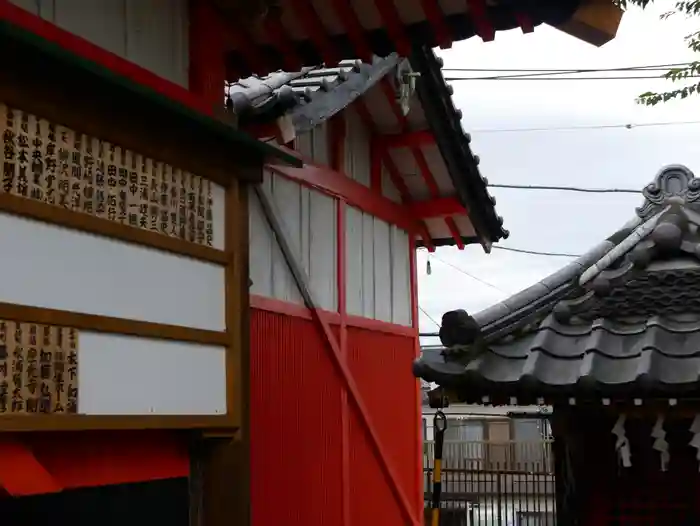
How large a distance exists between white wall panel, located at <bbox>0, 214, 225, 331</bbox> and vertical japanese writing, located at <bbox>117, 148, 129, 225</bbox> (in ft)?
0.52

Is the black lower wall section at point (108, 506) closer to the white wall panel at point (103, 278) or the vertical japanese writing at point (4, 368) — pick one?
the vertical japanese writing at point (4, 368)

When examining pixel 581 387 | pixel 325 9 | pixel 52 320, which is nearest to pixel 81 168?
pixel 52 320

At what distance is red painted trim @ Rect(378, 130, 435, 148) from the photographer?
10312mm

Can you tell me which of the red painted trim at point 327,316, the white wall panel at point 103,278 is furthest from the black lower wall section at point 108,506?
the red painted trim at point 327,316

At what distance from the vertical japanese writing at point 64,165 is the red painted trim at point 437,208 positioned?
288 inches

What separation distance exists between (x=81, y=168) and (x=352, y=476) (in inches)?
221

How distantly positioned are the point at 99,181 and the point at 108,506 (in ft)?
5.48

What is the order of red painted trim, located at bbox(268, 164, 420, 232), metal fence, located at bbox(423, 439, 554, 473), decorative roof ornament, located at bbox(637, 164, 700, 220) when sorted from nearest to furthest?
decorative roof ornament, located at bbox(637, 164, 700, 220) → red painted trim, located at bbox(268, 164, 420, 232) → metal fence, located at bbox(423, 439, 554, 473)

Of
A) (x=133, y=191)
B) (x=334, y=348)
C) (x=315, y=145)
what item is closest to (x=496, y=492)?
(x=334, y=348)

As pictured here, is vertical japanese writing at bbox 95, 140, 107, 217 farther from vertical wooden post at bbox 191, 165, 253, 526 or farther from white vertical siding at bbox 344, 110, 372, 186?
white vertical siding at bbox 344, 110, 372, 186

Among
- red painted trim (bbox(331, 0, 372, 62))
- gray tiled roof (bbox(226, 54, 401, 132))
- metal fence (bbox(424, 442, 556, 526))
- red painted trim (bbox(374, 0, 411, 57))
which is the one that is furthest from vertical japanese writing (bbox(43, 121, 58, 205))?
metal fence (bbox(424, 442, 556, 526))

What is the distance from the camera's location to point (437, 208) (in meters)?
11.1

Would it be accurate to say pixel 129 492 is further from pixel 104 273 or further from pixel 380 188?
pixel 380 188

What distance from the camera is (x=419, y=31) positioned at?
18.5ft
